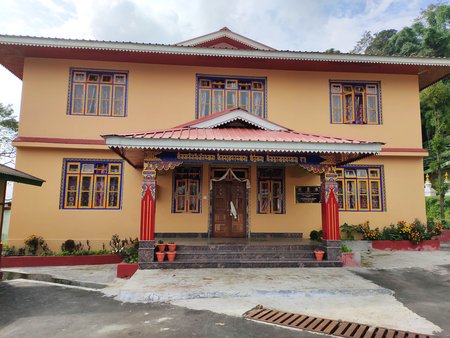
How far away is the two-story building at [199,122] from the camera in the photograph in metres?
10.5

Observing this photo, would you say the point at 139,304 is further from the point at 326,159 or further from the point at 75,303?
the point at 326,159

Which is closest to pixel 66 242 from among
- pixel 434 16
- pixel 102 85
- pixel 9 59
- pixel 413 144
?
pixel 102 85

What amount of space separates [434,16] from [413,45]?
525 centimetres

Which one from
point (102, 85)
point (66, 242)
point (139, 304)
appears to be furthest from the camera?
point (102, 85)

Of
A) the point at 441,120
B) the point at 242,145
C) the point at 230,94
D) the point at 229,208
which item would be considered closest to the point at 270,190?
the point at 229,208

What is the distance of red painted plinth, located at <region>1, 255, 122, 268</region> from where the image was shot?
9.30 metres

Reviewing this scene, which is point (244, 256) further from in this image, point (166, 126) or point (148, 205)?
point (166, 126)

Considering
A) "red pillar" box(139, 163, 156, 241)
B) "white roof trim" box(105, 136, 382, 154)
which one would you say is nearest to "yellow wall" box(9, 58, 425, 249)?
"red pillar" box(139, 163, 156, 241)

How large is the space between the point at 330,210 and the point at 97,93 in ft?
28.7

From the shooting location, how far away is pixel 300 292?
239 inches

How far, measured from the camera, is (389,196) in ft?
37.8

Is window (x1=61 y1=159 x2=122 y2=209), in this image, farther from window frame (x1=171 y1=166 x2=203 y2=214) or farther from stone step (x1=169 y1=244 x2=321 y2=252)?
stone step (x1=169 y1=244 x2=321 y2=252)

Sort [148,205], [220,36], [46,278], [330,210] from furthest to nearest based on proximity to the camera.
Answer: [220,36] < [330,210] < [148,205] < [46,278]

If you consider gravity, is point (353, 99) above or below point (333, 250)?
above
